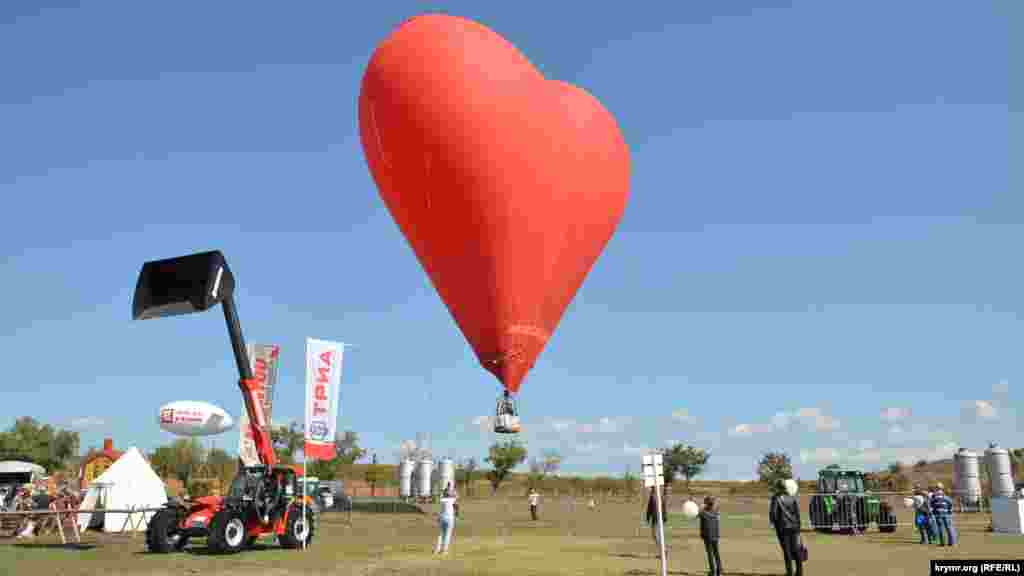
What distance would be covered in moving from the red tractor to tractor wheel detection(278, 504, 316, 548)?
2 centimetres

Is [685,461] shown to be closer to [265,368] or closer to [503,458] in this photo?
[503,458]

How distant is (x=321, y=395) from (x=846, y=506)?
18052mm

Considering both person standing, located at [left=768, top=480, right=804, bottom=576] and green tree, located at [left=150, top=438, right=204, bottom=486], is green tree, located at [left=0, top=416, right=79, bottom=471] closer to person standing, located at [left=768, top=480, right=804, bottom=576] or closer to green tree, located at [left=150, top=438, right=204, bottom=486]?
green tree, located at [left=150, top=438, right=204, bottom=486]

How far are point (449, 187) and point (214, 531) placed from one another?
10173 mm

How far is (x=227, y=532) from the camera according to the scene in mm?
19203

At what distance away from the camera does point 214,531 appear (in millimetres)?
18906

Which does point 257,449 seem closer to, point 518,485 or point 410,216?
point 410,216

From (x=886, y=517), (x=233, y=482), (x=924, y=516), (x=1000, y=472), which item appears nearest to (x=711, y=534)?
(x=924, y=516)

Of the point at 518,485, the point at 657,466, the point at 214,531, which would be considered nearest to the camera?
the point at 657,466

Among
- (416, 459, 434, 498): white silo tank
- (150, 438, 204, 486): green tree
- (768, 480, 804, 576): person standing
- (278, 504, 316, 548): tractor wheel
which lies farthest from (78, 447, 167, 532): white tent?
(150, 438, 204, 486): green tree

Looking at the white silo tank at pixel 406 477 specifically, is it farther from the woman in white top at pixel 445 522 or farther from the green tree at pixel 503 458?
the woman in white top at pixel 445 522

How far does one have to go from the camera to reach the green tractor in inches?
1054

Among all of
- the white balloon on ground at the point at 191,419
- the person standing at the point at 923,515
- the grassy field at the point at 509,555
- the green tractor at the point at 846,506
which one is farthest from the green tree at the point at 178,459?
the person standing at the point at 923,515

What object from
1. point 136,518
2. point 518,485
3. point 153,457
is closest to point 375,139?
point 136,518
